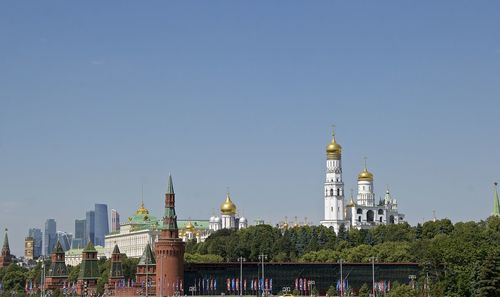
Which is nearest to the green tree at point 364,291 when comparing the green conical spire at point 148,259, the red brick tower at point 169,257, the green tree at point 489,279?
the red brick tower at point 169,257

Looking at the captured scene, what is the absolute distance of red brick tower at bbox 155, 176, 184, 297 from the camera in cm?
18112

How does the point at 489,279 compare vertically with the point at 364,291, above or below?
above

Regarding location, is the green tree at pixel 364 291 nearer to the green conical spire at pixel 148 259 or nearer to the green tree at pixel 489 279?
the green tree at pixel 489 279

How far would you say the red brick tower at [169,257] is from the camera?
181125mm

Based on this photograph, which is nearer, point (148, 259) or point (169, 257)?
point (169, 257)

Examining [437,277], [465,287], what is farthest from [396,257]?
[465,287]

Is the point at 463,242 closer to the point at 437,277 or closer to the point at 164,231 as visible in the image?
the point at 437,277

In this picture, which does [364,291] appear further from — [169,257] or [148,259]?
[148,259]

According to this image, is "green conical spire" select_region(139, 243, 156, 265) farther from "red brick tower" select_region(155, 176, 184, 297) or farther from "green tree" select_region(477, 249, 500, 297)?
"green tree" select_region(477, 249, 500, 297)

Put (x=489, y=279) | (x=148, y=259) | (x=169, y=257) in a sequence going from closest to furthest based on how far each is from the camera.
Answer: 1. (x=489, y=279)
2. (x=169, y=257)
3. (x=148, y=259)

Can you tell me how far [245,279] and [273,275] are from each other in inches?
185

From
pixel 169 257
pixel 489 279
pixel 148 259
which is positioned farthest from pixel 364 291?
pixel 148 259

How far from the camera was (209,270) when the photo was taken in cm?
18525

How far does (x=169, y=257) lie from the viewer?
183500 mm
